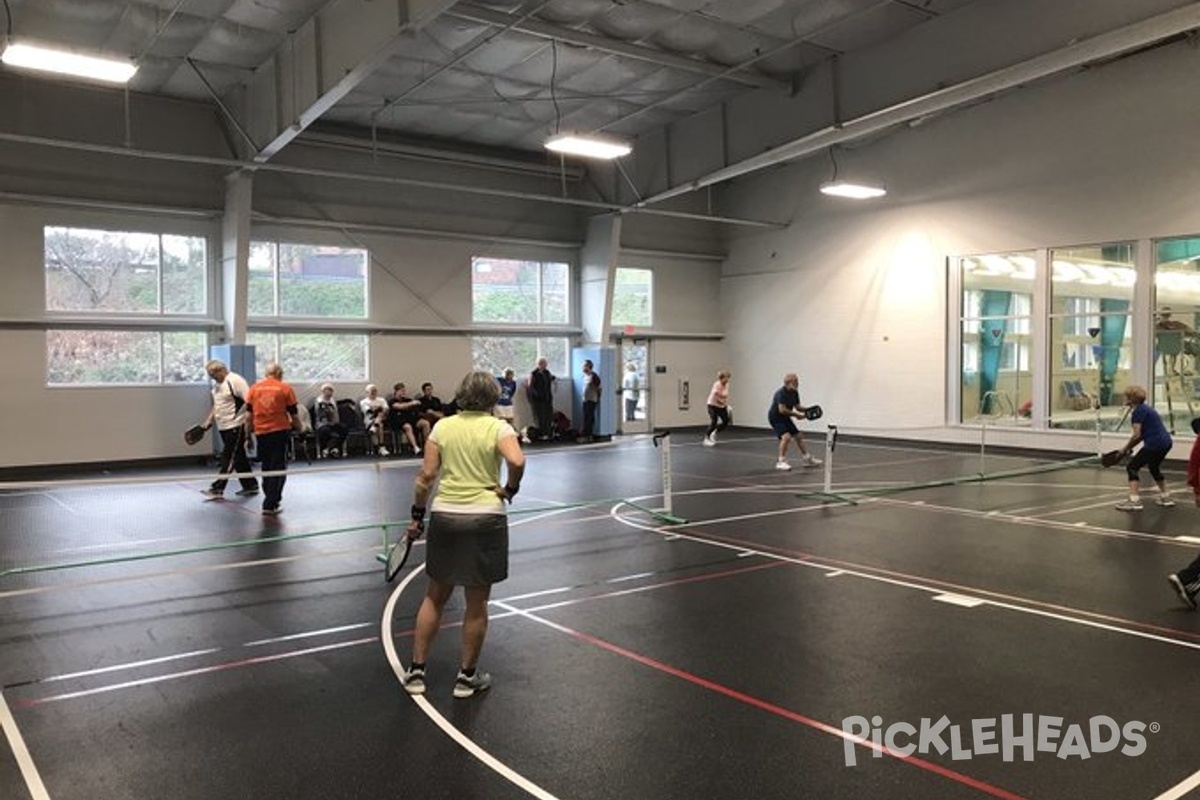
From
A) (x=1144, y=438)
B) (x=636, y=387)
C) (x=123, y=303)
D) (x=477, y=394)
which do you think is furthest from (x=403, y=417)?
(x=477, y=394)

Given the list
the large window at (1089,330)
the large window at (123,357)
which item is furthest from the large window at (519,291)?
the large window at (1089,330)

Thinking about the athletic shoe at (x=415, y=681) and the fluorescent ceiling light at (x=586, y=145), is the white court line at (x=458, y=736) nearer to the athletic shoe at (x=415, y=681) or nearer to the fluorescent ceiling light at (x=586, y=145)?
the athletic shoe at (x=415, y=681)

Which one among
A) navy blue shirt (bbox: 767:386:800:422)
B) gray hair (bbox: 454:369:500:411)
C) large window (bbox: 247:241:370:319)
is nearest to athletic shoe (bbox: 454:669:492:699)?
gray hair (bbox: 454:369:500:411)

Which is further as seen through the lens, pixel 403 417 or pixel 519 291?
pixel 519 291

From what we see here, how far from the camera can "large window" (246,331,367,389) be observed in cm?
1719

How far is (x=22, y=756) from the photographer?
3963mm

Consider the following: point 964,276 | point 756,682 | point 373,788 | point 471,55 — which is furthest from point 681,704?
point 964,276

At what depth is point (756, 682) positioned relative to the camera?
4.79 m

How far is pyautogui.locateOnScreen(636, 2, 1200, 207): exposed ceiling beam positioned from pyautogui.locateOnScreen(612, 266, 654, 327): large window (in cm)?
576

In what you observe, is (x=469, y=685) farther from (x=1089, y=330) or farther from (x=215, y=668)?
(x=1089, y=330)

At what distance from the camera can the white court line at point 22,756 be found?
11.9 feet

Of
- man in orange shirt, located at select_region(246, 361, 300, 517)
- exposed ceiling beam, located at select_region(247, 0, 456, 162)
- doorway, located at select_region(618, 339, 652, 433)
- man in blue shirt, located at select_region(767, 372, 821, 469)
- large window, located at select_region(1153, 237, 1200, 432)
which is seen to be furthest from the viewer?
doorway, located at select_region(618, 339, 652, 433)

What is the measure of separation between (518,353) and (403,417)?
379 cm

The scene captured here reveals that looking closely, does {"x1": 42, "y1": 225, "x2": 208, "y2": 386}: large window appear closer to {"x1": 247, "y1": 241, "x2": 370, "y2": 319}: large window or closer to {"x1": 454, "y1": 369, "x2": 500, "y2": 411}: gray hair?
{"x1": 247, "y1": 241, "x2": 370, "y2": 319}: large window
